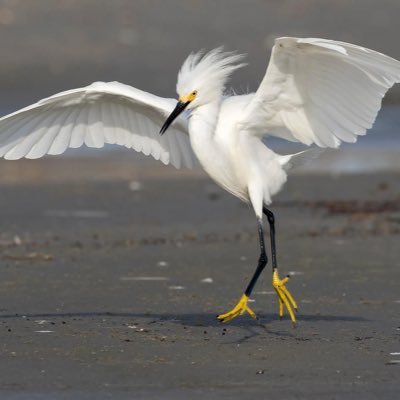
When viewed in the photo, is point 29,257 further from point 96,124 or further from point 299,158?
point 299,158

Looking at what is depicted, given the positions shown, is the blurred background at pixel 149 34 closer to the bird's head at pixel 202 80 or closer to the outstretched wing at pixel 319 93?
the bird's head at pixel 202 80

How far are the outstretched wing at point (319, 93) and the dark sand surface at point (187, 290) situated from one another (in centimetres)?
135

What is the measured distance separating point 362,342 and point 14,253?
4567 millimetres

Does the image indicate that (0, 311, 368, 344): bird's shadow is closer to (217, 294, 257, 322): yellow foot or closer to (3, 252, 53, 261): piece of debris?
(217, 294, 257, 322): yellow foot

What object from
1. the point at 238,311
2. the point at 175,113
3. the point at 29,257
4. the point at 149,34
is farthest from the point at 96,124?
the point at 149,34

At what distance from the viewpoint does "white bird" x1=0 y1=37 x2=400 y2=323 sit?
8.70 metres

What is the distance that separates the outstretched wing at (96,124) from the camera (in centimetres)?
980

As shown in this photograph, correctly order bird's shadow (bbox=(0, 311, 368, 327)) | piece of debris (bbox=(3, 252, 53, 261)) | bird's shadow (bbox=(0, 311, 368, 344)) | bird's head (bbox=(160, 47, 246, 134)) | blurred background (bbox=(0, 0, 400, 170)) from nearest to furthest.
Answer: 1. bird's shadow (bbox=(0, 311, 368, 344))
2. bird's shadow (bbox=(0, 311, 368, 327))
3. bird's head (bbox=(160, 47, 246, 134))
4. piece of debris (bbox=(3, 252, 53, 261))
5. blurred background (bbox=(0, 0, 400, 170))

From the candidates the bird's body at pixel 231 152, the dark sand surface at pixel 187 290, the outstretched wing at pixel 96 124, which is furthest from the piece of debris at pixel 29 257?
the bird's body at pixel 231 152

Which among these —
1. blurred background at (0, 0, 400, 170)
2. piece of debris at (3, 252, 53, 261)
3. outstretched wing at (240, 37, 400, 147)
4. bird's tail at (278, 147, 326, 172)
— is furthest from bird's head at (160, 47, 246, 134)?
blurred background at (0, 0, 400, 170)

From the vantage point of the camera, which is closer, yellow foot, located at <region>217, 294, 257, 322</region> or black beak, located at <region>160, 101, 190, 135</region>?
yellow foot, located at <region>217, 294, 257, 322</region>

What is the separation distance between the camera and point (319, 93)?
356 inches

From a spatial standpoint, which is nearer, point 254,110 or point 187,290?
point 254,110

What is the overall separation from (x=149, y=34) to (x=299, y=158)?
68.8 feet
